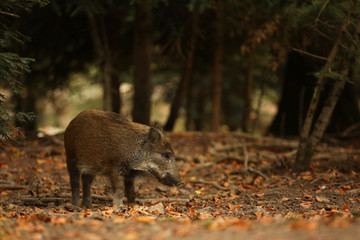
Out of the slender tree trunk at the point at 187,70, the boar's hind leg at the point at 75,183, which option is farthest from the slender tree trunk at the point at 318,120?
the slender tree trunk at the point at 187,70

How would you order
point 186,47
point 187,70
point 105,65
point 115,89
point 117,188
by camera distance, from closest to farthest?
point 117,188, point 105,65, point 115,89, point 186,47, point 187,70

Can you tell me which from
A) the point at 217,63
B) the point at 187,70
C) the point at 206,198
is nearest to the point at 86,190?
the point at 206,198

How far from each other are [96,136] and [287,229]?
13.2ft

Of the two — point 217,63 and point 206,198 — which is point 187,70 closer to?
point 217,63

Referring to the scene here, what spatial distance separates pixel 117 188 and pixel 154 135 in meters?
A: 1.09

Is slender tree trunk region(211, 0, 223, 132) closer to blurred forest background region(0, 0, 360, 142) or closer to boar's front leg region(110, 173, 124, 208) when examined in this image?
blurred forest background region(0, 0, 360, 142)

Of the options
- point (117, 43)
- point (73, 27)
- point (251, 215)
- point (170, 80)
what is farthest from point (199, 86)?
point (251, 215)

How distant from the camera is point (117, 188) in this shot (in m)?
6.81

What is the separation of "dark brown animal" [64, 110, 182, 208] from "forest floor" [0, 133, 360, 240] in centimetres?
38

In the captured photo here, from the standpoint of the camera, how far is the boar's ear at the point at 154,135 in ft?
23.0

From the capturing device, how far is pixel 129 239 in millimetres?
4000

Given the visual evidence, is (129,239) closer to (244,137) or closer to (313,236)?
(313,236)

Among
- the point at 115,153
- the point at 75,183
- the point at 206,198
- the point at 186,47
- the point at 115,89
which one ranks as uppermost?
the point at 186,47

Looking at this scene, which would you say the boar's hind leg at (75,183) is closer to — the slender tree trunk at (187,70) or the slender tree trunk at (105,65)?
the slender tree trunk at (105,65)
